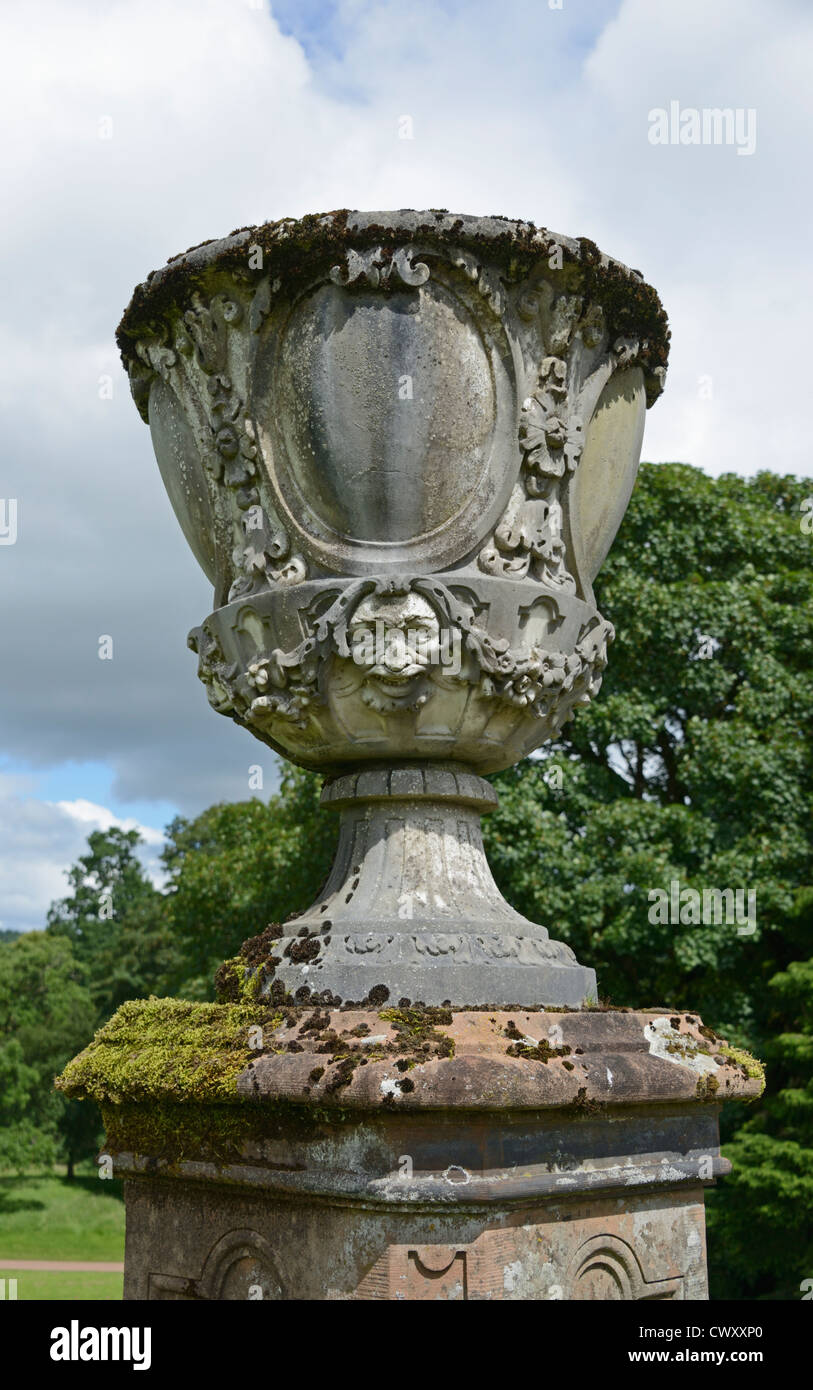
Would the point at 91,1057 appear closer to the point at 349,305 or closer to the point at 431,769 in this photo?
the point at 431,769

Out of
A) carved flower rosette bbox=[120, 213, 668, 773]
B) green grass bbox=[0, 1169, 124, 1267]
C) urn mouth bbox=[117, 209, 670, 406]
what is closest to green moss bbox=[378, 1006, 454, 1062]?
carved flower rosette bbox=[120, 213, 668, 773]

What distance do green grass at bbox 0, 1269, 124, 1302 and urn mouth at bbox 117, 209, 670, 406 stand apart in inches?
632

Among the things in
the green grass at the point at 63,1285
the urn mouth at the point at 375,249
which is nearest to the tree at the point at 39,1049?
the green grass at the point at 63,1285

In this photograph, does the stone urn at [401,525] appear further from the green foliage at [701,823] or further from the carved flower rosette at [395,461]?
the green foliage at [701,823]

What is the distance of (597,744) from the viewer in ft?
47.1

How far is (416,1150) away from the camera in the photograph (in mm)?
2912

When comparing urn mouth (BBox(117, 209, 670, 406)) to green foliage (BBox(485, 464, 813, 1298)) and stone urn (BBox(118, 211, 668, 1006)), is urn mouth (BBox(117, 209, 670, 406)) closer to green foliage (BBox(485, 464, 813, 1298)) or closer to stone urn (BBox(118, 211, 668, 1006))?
stone urn (BBox(118, 211, 668, 1006))

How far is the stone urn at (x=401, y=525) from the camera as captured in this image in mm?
3357

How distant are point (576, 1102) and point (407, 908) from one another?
723 millimetres

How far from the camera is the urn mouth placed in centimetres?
336

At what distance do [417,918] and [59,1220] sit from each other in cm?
2607

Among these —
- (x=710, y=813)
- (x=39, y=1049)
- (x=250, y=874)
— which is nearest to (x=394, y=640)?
(x=710, y=813)
